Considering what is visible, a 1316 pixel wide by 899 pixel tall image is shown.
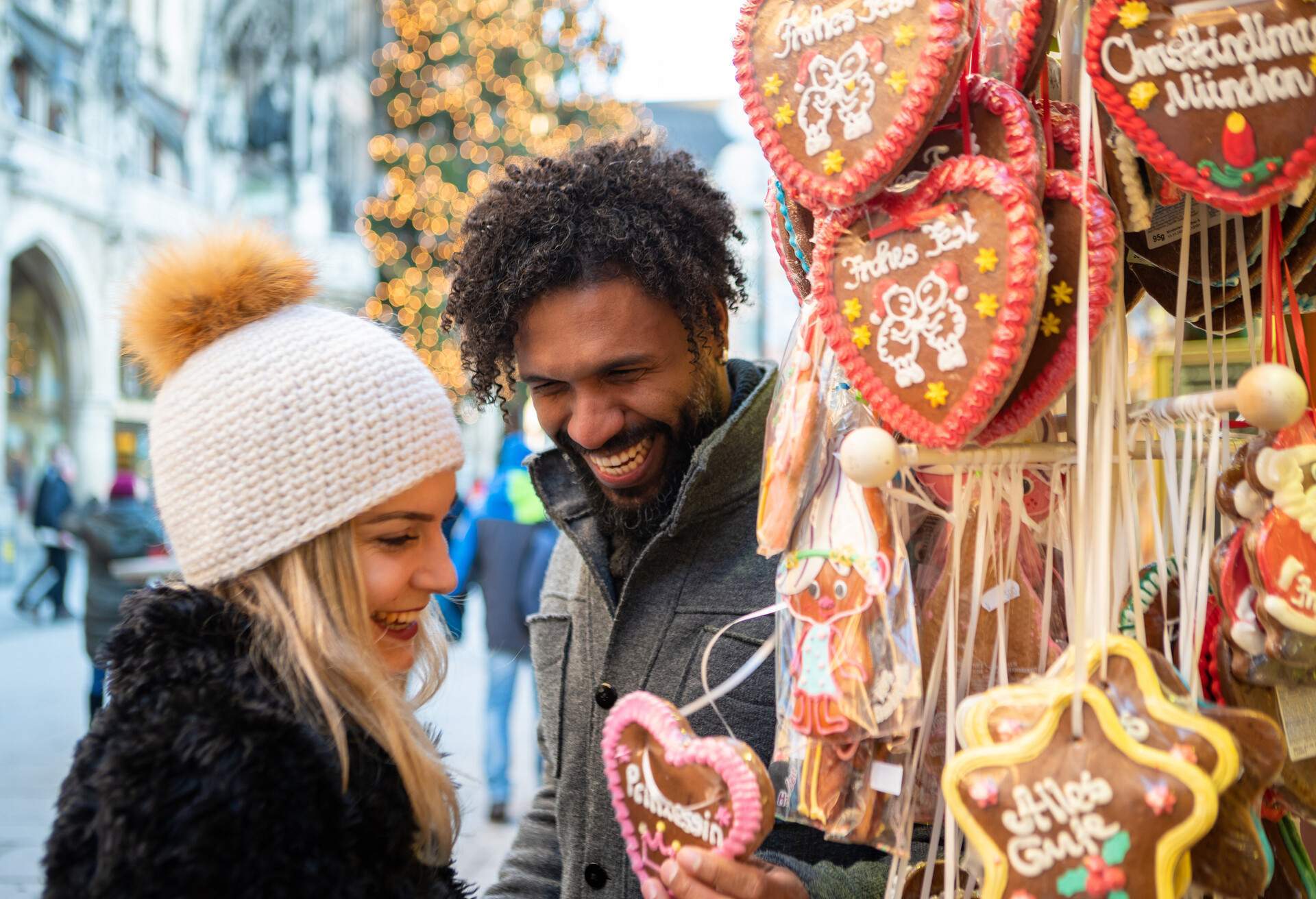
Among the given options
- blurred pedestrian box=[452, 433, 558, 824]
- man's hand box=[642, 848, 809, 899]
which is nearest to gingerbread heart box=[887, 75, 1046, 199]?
man's hand box=[642, 848, 809, 899]

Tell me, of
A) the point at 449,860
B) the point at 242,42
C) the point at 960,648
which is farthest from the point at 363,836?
the point at 242,42

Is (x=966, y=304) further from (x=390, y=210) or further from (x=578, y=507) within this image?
(x=390, y=210)

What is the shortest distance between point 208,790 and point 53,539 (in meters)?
9.77

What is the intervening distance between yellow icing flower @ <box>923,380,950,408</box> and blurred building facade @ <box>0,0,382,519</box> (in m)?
9.48

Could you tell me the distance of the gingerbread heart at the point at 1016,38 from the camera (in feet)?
3.08

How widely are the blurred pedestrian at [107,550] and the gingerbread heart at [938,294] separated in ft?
14.6

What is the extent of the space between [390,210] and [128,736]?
14.3 metres

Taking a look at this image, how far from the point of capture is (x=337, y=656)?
1241 millimetres

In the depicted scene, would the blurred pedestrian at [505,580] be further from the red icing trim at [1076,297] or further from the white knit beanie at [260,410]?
the red icing trim at [1076,297]

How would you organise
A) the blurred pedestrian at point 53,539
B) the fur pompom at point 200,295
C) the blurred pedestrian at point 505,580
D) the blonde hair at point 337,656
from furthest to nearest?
the blurred pedestrian at point 53,539
the blurred pedestrian at point 505,580
the fur pompom at point 200,295
the blonde hair at point 337,656

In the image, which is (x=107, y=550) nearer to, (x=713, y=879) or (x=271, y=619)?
(x=271, y=619)

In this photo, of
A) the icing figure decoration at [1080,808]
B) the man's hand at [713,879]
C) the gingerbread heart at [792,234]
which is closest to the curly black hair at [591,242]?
the gingerbread heart at [792,234]

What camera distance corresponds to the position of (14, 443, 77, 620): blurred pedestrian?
9383 millimetres

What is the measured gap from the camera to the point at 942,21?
87cm
